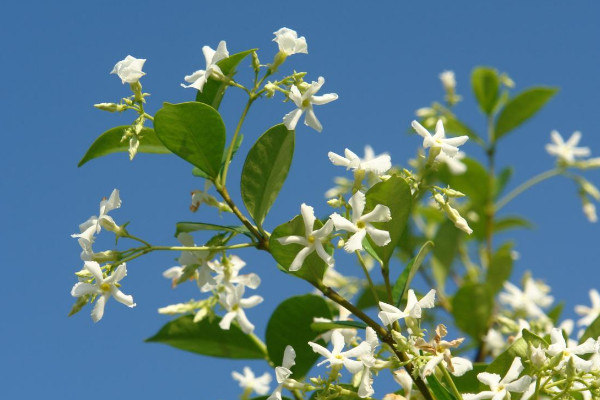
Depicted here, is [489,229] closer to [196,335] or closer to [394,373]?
[196,335]

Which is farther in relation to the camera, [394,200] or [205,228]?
[205,228]

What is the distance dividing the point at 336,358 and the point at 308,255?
20 cm

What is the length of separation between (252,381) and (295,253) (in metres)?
0.88

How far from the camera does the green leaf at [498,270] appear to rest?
301 centimetres

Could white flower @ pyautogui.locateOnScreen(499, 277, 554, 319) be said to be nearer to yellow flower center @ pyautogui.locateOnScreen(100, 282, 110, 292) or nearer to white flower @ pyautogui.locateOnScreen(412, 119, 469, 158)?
white flower @ pyautogui.locateOnScreen(412, 119, 469, 158)

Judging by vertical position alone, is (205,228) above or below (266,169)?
below

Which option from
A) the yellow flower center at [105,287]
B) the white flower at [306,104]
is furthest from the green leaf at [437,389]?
the yellow flower center at [105,287]

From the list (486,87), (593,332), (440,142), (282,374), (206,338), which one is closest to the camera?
(282,374)

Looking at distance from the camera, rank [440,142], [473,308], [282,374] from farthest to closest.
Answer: [473,308] < [440,142] < [282,374]

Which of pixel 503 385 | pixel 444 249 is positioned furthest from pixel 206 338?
pixel 444 249

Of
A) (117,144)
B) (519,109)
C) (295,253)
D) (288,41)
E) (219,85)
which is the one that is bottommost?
(295,253)

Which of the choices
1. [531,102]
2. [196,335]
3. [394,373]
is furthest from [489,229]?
[394,373]

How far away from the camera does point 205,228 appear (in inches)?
60.1

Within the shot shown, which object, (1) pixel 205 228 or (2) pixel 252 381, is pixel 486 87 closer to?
(2) pixel 252 381
